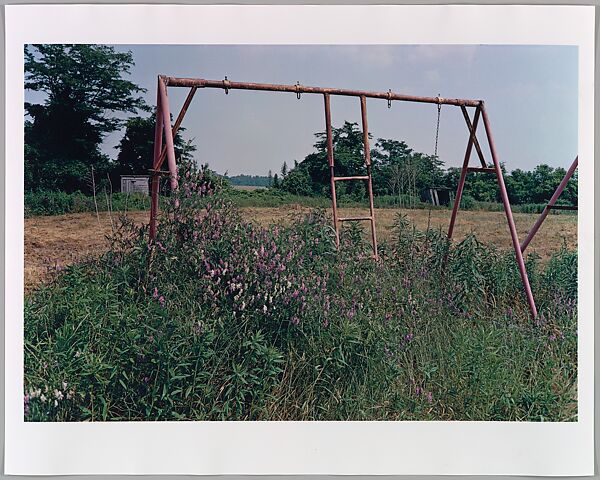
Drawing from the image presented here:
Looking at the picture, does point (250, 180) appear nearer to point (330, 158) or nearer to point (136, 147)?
point (330, 158)

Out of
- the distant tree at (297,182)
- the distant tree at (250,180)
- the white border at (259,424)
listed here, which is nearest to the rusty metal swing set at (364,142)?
the distant tree at (297,182)

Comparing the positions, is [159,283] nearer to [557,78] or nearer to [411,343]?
[411,343]

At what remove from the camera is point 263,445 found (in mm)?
4188

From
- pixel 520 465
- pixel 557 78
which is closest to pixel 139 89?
pixel 557 78

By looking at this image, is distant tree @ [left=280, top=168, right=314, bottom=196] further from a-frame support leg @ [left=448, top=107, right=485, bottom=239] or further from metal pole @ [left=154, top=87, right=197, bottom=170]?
a-frame support leg @ [left=448, top=107, right=485, bottom=239]

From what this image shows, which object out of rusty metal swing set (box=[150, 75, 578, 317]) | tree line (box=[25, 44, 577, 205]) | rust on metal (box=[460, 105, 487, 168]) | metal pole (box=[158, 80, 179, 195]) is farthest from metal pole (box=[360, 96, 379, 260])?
metal pole (box=[158, 80, 179, 195])

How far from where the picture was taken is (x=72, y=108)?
4.54m

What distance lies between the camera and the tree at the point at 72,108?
14.2 feet

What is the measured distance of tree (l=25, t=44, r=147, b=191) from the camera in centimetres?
434

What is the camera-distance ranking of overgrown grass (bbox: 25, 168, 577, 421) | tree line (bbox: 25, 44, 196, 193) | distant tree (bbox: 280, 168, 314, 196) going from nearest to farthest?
overgrown grass (bbox: 25, 168, 577, 421) → tree line (bbox: 25, 44, 196, 193) → distant tree (bbox: 280, 168, 314, 196)

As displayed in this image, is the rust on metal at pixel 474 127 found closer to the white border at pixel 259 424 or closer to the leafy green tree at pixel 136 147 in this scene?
the white border at pixel 259 424

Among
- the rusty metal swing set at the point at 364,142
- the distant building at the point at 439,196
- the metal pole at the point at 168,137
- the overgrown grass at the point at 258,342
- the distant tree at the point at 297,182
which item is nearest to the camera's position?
the overgrown grass at the point at 258,342

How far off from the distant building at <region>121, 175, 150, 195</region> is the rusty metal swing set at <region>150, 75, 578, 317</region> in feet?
0.78

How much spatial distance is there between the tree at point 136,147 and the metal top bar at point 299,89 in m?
0.44
